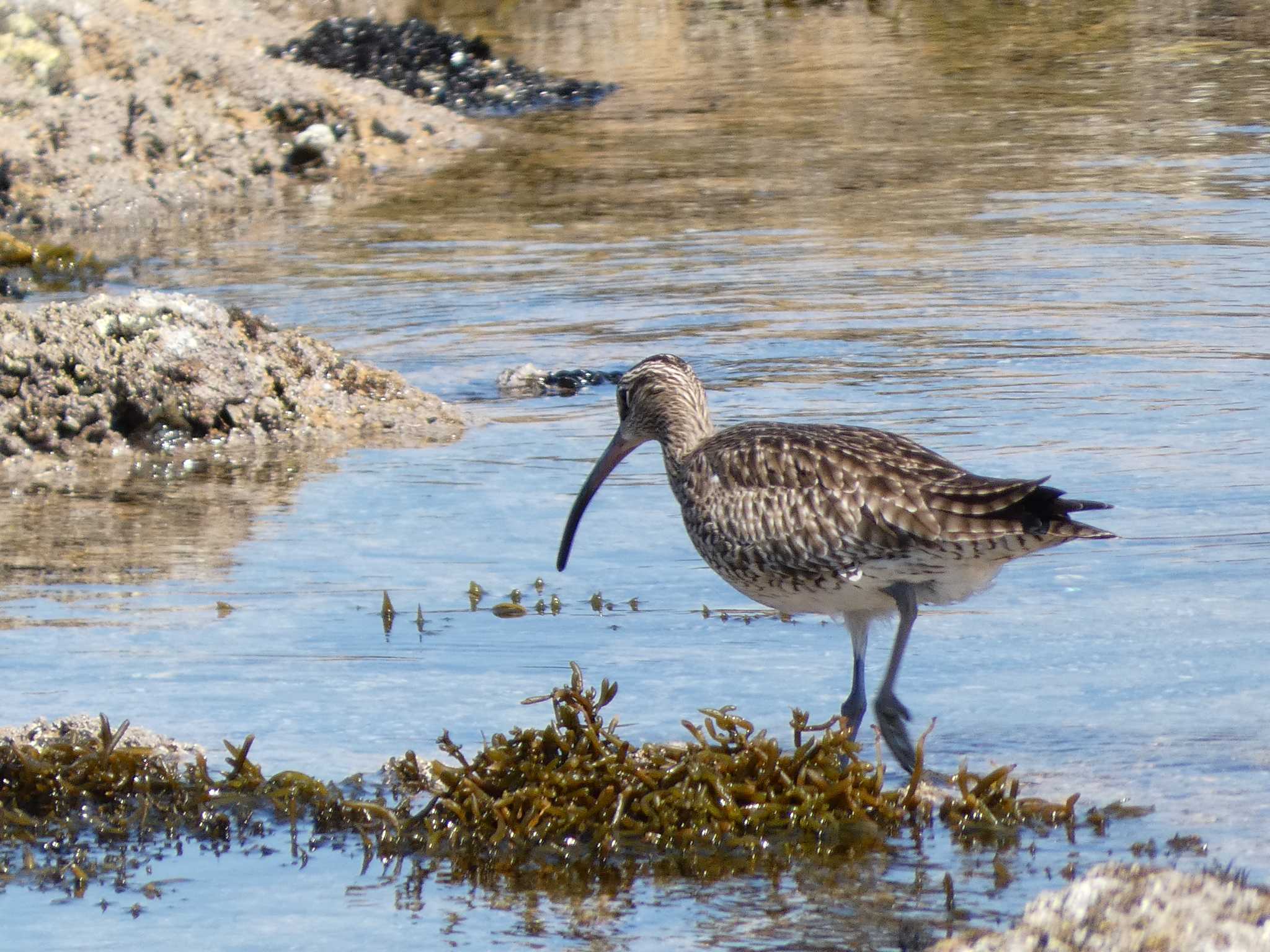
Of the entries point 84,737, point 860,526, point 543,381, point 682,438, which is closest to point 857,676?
point 860,526

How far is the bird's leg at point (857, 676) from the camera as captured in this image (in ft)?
20.4

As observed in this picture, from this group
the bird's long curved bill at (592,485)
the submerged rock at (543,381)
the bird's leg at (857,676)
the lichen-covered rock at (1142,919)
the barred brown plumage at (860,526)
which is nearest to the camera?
the lichen-covered rock at (1142,919)

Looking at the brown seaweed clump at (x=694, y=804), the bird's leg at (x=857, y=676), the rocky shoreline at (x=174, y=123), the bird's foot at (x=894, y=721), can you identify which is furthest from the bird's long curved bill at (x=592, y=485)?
the rocky shoreline at (x=174, y=123)

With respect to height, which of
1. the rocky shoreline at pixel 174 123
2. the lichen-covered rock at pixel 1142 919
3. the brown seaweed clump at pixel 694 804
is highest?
the rocky shoreline at pixel 174 123

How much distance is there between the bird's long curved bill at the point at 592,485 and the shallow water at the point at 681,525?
0.69 feet

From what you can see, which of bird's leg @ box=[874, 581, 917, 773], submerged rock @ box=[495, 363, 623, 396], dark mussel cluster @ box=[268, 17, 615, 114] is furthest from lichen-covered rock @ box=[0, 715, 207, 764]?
dark mussel cluster @ box=[268, 17, 615, 114]

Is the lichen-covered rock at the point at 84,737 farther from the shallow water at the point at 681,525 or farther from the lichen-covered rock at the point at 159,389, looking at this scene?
the lichen-covered rock at the point at 159,389

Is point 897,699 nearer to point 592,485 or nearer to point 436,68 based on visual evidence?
point 592,485

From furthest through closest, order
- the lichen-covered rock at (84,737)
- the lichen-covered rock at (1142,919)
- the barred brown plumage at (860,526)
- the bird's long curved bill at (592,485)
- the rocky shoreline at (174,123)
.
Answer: the rocky shoreline at (174,123) → the bird's long curved bill at (592,485) → the barred brown plumage at (860,526) → the lichen-covered rock at (84,737) → the lichen-covered rock at (1142,919)

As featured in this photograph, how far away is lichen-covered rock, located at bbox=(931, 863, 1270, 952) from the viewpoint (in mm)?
3400

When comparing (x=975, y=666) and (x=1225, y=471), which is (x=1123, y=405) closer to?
(x=1225, y=471)

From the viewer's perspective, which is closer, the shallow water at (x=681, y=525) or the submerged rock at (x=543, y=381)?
the shallow water at (x=681, y=525)

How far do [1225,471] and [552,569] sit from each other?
326 centimetres

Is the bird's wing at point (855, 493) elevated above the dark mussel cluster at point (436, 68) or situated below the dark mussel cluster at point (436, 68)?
below
